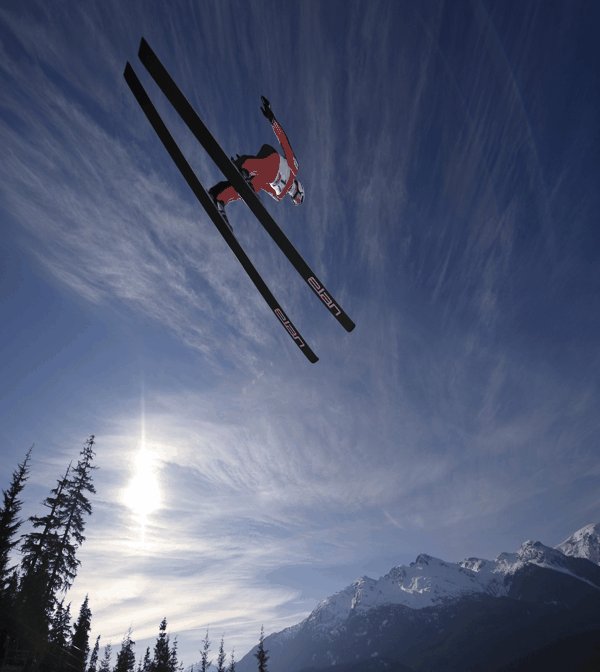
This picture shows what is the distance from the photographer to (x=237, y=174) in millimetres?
6176

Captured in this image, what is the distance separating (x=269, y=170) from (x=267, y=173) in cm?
7

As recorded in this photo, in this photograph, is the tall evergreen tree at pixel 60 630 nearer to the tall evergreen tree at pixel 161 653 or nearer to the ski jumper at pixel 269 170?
the tall evergreen tree at pixel 161 653

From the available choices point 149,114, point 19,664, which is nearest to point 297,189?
point 149,114

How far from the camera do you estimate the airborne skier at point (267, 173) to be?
657 cm

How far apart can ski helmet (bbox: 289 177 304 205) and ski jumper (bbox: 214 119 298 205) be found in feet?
0.37

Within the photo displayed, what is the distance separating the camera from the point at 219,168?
6.27 m

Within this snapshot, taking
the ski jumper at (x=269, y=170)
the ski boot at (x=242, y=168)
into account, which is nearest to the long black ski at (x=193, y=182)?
the ski jumper at (x=269, y=170)

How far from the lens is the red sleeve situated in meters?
6.34

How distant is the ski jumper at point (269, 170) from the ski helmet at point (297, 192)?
11cm

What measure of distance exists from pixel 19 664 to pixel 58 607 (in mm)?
5036

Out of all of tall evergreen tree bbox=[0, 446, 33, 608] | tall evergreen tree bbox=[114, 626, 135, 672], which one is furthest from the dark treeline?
tall evergreen tree bbox=[114, 626, 135, 672]

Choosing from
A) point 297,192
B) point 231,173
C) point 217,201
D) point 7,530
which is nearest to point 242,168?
point 231,173

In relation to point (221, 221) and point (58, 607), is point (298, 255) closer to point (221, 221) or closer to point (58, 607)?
point (221, 221)

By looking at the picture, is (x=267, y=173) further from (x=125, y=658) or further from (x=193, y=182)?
(x=125, y=658)
